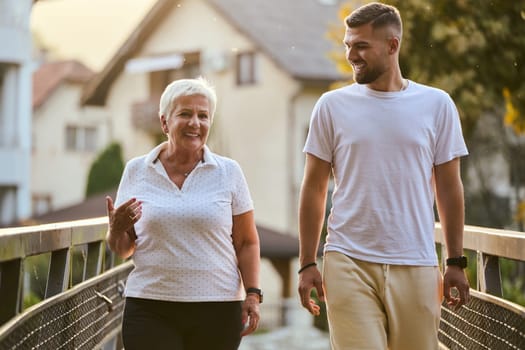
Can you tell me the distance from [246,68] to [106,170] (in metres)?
8.20

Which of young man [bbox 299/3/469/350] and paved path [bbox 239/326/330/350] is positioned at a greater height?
young man [bbox 299/3/469/350]

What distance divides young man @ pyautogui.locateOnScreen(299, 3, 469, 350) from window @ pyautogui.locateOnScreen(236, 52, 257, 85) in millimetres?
26721

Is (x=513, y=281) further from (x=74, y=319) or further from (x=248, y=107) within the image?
(x=74, y=319)

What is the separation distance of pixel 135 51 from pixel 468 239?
29.9m

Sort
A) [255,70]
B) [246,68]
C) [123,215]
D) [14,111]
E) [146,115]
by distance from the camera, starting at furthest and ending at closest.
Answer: [146,115], [14,111], [246,68], [255,70], [123,215]

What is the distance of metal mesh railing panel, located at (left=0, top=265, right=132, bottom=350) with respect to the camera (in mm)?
4050

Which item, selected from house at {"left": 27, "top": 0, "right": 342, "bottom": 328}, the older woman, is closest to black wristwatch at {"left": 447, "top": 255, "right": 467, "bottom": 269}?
the older woman

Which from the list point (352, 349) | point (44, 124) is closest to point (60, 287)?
point (352, 349)

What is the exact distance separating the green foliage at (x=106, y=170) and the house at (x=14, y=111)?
10.4ft

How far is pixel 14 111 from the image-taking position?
3244 centimetres

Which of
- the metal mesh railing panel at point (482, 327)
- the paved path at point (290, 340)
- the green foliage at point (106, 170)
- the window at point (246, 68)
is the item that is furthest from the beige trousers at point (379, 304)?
the green foliage at point (106, 170)

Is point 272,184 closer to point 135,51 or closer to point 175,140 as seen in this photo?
point 135,51

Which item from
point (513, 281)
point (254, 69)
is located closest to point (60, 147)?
point (254, 69)

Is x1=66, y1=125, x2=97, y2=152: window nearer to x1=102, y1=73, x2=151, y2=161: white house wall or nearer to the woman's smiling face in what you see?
x1=102, y1=73, x2=151, y2=161: white house wall
